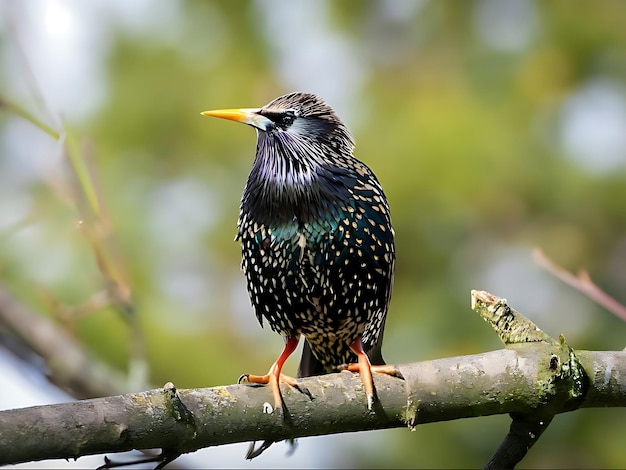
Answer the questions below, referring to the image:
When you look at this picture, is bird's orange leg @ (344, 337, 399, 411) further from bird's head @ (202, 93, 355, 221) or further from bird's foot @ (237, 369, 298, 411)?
bird's head @ (202, 93, 355, 221)

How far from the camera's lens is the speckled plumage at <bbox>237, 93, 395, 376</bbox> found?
3297mm

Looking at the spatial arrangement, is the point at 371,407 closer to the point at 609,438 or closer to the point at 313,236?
the point at 313,236

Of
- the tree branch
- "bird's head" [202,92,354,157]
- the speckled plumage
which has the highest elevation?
"bird's head" [202,92,354,157]

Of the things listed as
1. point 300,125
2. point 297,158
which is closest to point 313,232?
point 297,158

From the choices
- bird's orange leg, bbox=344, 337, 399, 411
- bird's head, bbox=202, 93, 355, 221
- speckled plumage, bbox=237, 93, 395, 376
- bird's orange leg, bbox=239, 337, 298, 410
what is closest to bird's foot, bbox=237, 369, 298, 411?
bird's orange leg, bbox=239, 337, 298, 410

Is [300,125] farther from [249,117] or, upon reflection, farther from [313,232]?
[313,232]

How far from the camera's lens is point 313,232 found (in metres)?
3.28

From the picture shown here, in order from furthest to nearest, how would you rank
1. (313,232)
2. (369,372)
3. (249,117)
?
Answer: (249,117) → (313,232) → (369,372)

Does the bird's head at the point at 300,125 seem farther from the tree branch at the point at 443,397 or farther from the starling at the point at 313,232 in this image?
the tree branch at the point at 443,397

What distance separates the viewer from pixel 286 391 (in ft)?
8.34

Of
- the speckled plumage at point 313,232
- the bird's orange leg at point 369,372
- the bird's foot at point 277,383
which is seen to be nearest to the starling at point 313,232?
the speckled plumage at point 313,232

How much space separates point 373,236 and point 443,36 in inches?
143

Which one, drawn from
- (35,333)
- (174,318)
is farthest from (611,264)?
(35,333)

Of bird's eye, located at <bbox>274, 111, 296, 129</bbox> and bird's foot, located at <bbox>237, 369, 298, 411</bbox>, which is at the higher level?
bird's eye, located at <bbox>274, 111, 296, 129</bbox>
